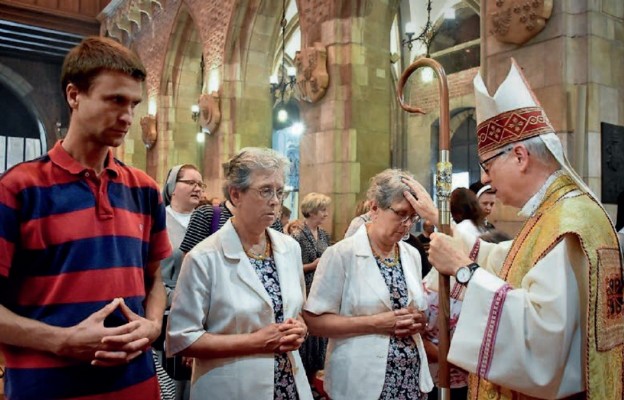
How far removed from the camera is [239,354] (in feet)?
6.48

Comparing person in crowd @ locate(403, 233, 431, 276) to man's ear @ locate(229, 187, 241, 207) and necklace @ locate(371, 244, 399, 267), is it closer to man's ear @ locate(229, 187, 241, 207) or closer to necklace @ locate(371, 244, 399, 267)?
necklace @ locate(371, 244, 399, 267)

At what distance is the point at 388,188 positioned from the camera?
7.77 ft

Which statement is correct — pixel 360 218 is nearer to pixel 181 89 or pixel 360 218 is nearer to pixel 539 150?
pixel 539 150

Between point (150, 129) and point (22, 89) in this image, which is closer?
point (150, 129)

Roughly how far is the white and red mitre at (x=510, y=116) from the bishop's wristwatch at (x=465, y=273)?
407 mm

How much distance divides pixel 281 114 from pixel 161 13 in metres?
3.69

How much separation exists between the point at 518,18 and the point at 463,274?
11.4 ft

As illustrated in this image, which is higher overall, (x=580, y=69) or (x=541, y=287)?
(x=580, y=69)

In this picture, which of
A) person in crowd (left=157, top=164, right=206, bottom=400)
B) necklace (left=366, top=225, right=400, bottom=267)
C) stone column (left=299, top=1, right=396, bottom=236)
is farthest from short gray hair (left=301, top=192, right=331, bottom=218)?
necklace (left=366, top=225, right=400, bottom=267)

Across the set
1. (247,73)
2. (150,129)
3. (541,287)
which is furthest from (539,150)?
(150,129)

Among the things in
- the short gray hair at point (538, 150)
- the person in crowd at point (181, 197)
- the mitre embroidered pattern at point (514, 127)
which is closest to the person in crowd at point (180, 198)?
the person in crowd at point (181, 197)

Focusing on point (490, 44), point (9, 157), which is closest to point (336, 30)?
point (490, 44)

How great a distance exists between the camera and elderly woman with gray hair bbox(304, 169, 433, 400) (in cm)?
224

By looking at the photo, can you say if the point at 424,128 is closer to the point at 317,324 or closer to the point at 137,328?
the point at 317,324
